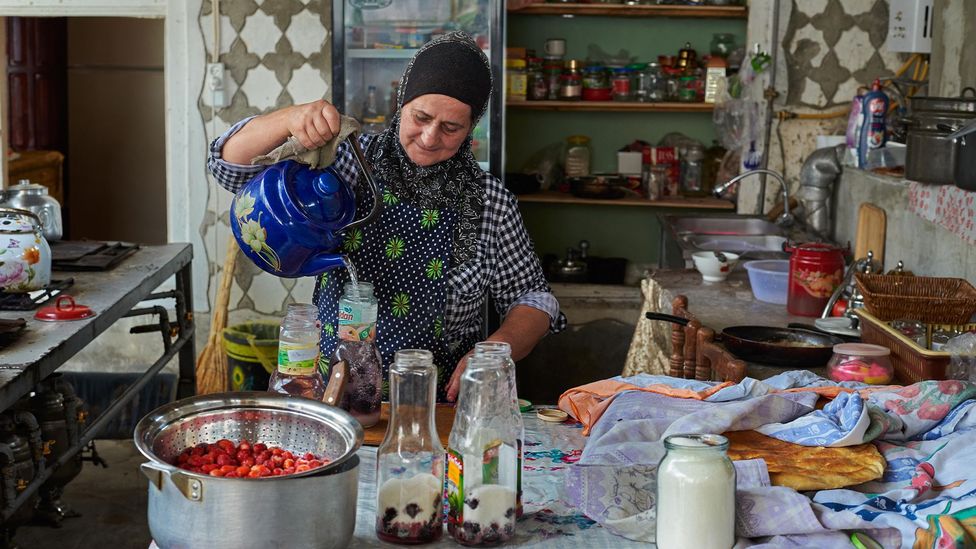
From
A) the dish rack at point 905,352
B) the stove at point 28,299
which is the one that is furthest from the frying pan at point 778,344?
the stove at point 28,299

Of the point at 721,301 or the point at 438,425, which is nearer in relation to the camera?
the point at 438,425

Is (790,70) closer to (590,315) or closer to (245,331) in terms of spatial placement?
(590,315)

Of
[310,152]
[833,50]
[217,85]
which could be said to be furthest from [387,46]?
[310,152]

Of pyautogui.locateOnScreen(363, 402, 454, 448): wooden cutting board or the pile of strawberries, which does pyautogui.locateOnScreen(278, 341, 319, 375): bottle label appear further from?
the pile of strawberries

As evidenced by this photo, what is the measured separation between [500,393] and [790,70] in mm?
4284

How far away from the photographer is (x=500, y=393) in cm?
164

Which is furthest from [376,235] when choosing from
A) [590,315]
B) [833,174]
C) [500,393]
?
[590,315]

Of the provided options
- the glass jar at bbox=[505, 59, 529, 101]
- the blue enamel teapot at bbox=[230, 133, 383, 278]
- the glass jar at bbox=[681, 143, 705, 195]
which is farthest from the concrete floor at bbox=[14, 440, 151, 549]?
the glass jar at bbox=[681, 143, 705, 195]

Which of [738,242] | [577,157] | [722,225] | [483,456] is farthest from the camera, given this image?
[577,157]

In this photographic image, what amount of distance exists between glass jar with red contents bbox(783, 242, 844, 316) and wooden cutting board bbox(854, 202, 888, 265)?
563 mm

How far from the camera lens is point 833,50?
5445 millimetres

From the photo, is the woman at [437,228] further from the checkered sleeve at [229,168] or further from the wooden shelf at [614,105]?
the wooden shelf at [614,105]

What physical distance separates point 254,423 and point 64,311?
1689mm

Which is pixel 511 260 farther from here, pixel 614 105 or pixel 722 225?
pixel 614 105
